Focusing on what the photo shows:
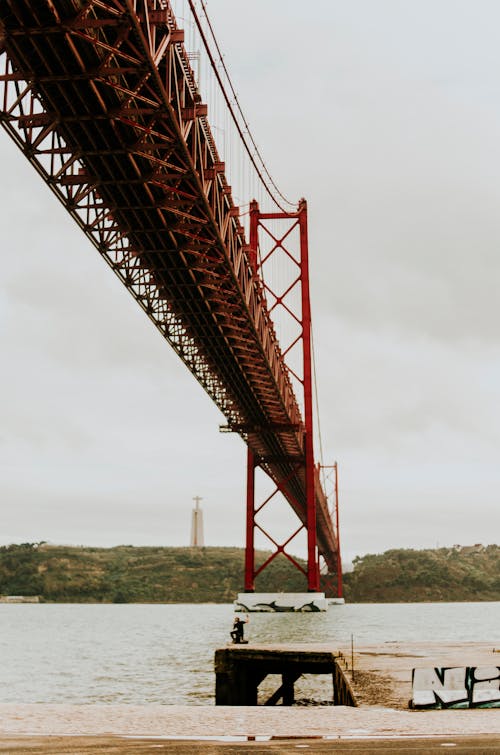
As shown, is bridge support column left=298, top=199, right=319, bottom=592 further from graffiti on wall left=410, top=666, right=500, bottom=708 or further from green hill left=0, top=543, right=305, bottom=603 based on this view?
green hill left=0, top=543, right=305, bottom=603

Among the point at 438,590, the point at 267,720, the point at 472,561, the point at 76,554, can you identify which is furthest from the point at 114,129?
the point at 472,561

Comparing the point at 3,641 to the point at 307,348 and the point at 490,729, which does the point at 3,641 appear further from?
the point at 490,729

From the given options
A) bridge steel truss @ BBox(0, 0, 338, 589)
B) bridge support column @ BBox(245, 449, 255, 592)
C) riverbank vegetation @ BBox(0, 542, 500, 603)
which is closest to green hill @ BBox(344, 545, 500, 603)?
riverbank vegetation @ BBox(0, 542, 500, 603)

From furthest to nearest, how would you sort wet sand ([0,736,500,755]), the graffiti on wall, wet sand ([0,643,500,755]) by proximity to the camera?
the graffiti on wall
wet sand ([0,643,500,755])
wet sand ([0,736,500,755])

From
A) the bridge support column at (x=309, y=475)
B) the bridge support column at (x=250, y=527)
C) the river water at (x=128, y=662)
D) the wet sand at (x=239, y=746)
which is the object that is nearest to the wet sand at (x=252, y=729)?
the wet sand at (x=239, y=746)

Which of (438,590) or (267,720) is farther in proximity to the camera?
(438,590)

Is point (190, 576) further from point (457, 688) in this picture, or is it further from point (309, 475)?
point (457, 688)

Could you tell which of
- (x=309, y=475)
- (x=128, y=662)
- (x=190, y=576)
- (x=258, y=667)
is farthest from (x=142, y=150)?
(x=190, y=576)
